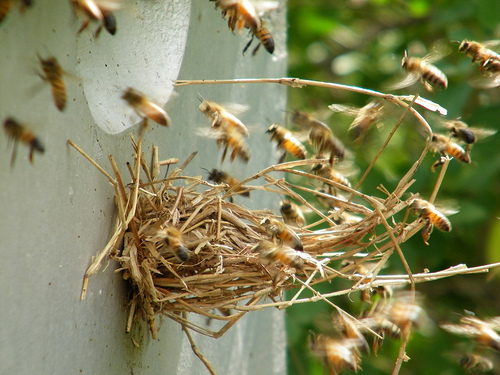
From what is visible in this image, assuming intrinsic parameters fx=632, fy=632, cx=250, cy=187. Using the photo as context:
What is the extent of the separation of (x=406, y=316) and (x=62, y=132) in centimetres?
95

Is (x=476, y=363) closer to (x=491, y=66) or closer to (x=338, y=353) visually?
(x=338, y=353)

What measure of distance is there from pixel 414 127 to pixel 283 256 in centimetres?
255

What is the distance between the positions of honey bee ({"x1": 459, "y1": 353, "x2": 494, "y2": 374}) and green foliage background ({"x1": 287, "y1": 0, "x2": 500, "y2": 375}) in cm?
75

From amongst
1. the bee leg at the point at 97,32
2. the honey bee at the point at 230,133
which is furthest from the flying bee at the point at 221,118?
the bee leg at the point at 97,32

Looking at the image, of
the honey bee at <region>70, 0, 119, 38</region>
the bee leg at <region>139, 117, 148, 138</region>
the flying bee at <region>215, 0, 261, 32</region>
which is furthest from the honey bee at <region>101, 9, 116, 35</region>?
the flying bee at <region>215, 0, 261, 32</region>

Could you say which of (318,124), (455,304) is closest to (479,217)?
(455,304)

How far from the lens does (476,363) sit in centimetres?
192

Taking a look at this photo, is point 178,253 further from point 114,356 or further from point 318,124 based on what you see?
point 318,124

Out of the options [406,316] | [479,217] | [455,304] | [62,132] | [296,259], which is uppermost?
[62,132]

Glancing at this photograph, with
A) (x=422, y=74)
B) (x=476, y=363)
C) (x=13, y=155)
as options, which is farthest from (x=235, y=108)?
(x=476, y=363)

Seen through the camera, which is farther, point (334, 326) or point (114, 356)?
point (334, 326)

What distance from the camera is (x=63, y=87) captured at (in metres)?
1.20

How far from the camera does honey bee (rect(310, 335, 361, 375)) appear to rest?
153 centimetres

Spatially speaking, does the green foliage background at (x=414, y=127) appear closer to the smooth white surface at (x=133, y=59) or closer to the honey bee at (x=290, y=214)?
the honey bee at (x=290, y=214)
